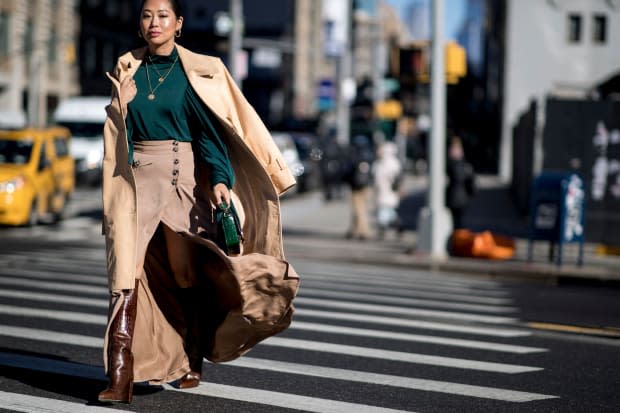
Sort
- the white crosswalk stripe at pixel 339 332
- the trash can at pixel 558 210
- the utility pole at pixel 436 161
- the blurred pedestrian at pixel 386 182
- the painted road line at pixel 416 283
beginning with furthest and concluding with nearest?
the blurred pedestrian at pixel 386 182 → the utility pole at pixel 436 161 → the trash can at pixel 558 210 → the painted road line at pixel 416 283 → the white crosswalk stripe at pixel 339 332

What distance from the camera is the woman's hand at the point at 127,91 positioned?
5.32 metres

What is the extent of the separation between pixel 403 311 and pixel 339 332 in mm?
1691

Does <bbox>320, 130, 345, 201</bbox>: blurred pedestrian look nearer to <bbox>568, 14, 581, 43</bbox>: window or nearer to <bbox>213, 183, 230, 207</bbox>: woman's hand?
<bbox>568, 14, 581, 43</bbox>: window

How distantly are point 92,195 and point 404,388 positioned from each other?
2416cm

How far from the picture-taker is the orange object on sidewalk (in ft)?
51.5

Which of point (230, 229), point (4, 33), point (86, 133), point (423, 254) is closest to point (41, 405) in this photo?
point (230, 229)

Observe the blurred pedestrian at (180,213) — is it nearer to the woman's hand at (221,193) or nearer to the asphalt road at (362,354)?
the woman's hand at (221,193)

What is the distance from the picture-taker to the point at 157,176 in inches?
213

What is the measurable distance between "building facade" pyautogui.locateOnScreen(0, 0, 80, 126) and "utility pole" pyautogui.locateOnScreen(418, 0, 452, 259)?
1135 inches

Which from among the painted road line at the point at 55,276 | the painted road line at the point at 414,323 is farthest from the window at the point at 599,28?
the painted road line at the point at 414,323

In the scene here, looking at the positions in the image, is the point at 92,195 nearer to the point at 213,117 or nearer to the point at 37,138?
the point at 37,138

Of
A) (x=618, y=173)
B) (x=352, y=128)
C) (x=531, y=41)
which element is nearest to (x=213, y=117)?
(x=618, y=173)

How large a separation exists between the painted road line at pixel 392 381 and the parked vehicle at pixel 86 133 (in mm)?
24893

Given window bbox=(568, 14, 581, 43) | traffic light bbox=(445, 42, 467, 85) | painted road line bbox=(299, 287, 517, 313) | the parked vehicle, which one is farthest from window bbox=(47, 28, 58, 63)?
painted road line bbox=(299, 287, 517, 313)
